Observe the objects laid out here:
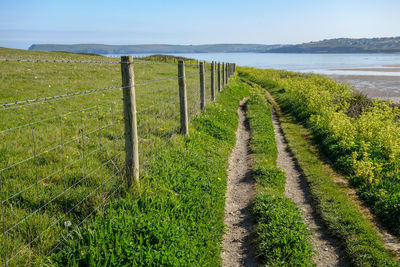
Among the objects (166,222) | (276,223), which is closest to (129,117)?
(166,222)

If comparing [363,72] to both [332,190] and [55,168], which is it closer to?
[332,190]

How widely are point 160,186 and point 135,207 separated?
807 millimetres

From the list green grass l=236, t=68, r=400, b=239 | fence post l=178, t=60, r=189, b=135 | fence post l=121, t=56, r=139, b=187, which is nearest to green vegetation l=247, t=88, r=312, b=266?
green grass l=236, t=68, r=400, b=239

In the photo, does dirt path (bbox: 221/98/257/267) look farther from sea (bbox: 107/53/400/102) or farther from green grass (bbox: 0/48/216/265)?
sea (bbox: 107/53/400/102)

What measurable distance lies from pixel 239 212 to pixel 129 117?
2.66 meters

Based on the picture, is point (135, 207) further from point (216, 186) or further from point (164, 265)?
point (216, 186)

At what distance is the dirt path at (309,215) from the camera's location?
4.56m

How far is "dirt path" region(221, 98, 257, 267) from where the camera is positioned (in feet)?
15.0

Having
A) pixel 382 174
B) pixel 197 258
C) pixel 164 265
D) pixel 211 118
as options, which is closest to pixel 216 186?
pixel 197 258

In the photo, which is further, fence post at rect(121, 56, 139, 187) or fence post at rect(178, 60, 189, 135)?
fence post at rect(178, 60, 189, 135)

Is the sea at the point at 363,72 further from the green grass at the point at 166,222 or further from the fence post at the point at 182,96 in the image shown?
the green grass at the point at 166,222

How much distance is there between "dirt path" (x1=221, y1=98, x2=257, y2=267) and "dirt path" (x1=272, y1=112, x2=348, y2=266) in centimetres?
90

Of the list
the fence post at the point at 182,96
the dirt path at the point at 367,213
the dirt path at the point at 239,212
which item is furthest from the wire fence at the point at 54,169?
the dirt path at the point at 367,213

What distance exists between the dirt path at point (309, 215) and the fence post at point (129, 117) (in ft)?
9.86
